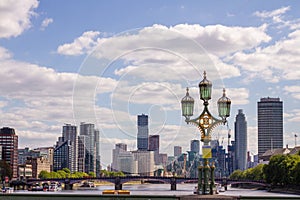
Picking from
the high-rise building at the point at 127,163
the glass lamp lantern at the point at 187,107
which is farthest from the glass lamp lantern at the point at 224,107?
the high-rise building at the point at 127,163

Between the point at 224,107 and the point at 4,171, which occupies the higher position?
the point at 224,107

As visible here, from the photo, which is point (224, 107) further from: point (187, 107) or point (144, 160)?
point (144, 160)

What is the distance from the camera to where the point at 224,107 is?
19422 millimetres

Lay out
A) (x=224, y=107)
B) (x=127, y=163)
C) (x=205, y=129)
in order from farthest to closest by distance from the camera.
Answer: (x=127, y=163), (x=224, y=107), (x=205, y=129)

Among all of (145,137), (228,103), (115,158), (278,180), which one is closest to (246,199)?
(228,103)

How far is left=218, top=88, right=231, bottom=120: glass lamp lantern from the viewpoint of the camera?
19297 mm

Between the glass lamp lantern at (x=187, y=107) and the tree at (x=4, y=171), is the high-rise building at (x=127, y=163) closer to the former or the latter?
the glass lamp lantern at (x=187, y=107)

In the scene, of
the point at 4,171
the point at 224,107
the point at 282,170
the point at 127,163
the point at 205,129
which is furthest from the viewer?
the point at 4,171

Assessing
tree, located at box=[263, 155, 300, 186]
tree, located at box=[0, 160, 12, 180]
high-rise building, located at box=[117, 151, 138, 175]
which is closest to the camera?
high-rise building, located at box=[117, 151, 138, 175]

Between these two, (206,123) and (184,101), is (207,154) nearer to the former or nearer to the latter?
(206,123)

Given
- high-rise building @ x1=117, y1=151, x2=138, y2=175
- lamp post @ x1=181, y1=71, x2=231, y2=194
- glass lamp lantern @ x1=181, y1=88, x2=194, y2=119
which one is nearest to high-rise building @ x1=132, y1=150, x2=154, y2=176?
high-rise building @ x1=117, y1=151, x2=138, y2=175

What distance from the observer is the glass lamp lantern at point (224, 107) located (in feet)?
63.3

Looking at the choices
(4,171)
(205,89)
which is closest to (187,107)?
(205,89)

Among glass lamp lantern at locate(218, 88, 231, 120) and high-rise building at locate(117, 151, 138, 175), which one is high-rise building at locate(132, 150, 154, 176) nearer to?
high-rise building at locate(117, 151, 138, 175)
